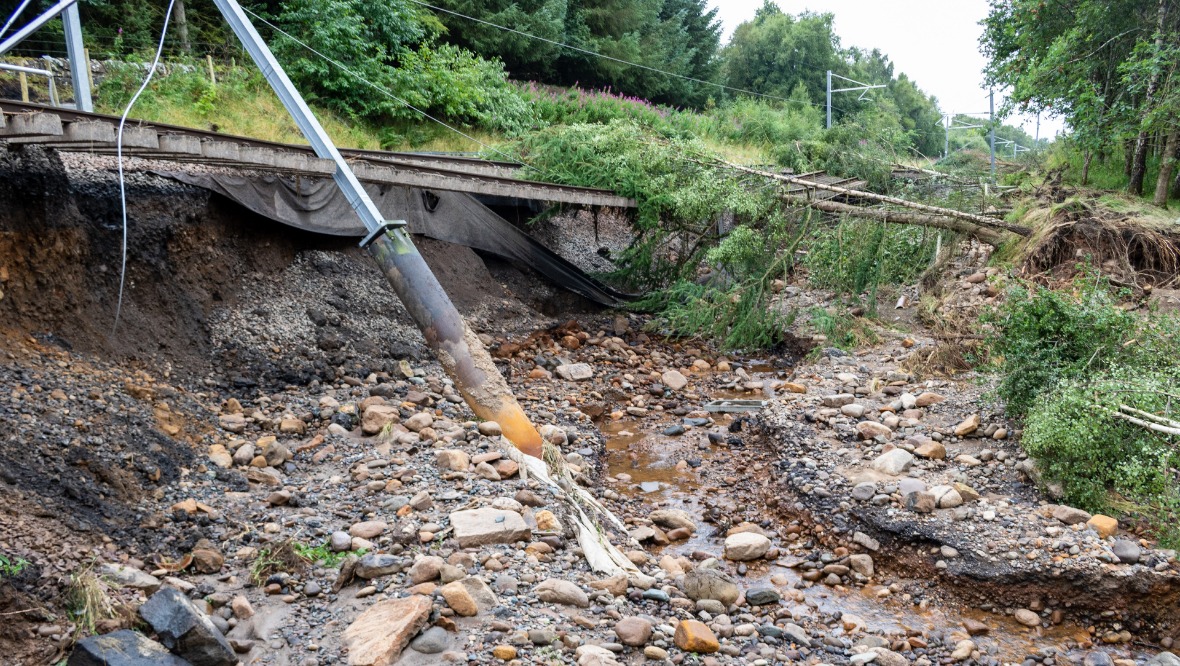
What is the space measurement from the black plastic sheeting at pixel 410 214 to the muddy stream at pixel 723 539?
3.25 m

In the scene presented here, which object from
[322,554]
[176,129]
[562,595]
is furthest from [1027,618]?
[176,129]

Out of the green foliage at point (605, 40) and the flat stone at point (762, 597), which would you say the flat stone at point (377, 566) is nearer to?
the flat stone at point (762, 597)

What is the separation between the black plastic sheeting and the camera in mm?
7859

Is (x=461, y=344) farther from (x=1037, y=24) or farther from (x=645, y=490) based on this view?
(x=1037, y=24)

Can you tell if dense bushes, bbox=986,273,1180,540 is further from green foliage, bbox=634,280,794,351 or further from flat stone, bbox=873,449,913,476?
green foliage, bbox=634,280,794,351

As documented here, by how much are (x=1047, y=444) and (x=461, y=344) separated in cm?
421

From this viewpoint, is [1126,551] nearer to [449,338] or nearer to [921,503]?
[921,503]

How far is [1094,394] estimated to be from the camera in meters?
5.67

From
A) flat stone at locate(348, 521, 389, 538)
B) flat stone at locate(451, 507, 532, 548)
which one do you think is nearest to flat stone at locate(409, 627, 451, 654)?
flat stone at locate(451, 507, 532, 548)

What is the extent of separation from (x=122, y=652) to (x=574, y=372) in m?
6.21

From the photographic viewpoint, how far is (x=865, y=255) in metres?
10.7

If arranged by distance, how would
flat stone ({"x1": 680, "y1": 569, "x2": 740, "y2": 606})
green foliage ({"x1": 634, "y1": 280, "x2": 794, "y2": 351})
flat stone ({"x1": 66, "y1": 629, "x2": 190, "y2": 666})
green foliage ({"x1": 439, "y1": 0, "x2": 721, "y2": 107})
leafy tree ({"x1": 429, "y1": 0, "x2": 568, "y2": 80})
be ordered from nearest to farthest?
1. flat stone ({"x1": 66, "y1": 629, "x2": 190, "y2": 666})
2. flat stone ({"x1": 680, "y1": 569, "x2": 740, "y2": 606})
3. green foliage ({"x1": 634, "y1": 280, "x2": 794, "y2": 351})
4. leafy tree ({"x1": 429, "y1": 0, "x2": 568, "y2": 80})
5. green foliage ({"x1": 439, "y1": 0, "x2": 721, "y2": 107})

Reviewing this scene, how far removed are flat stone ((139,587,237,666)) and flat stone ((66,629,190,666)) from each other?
0.13 ft

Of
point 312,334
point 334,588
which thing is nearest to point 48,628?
point 334,588
